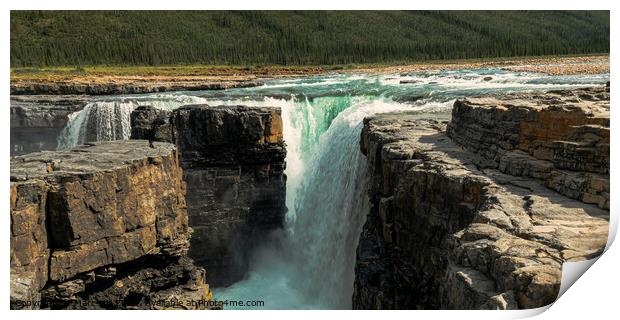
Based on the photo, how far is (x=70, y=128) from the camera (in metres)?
20.4

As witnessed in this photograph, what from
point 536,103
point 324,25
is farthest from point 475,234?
point 324,25

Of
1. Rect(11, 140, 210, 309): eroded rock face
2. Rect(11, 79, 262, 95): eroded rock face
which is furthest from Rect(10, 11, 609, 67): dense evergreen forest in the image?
Rect(11, 79, 262, 95): eroded rock face

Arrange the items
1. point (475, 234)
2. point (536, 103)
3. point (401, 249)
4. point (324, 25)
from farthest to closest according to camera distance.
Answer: point (324, 25) < point (401, 249) < point (536, 103) < point (475, 234)

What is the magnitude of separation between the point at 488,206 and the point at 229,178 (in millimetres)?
10752

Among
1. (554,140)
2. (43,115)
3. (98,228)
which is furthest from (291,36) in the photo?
(43,115)

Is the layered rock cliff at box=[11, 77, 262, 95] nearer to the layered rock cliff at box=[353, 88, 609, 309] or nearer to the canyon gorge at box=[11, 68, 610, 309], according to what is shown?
the canyon gorge at box=[11, 68, 610, 309]

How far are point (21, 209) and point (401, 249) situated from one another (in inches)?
220

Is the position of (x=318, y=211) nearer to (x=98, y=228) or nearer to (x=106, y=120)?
(x=106, y=120)

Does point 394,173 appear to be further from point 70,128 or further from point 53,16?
point 70,128

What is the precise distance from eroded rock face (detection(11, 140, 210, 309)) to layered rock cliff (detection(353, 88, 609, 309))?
3.37m

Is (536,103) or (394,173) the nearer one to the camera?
(536,103)

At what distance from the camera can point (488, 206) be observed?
7.94 metres

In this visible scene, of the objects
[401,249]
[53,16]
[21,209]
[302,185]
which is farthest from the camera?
[302,185]

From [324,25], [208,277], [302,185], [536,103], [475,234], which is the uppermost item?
[324,25]
